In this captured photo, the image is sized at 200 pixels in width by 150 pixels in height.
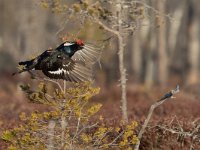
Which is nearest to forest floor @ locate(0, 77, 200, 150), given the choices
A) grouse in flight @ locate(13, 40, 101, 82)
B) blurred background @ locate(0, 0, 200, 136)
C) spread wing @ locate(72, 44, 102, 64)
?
blurred background @ locate(0, 0, 200, 136)

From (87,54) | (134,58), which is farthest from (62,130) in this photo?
(134,58)

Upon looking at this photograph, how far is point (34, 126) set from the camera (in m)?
9.36

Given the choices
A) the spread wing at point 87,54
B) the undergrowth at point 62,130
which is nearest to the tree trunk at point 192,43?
the spread wing at point 87,54

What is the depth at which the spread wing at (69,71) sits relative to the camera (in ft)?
33.3

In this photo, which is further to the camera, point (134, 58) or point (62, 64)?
point (134, 58)

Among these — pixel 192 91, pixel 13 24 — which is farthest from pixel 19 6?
pixel 192 91

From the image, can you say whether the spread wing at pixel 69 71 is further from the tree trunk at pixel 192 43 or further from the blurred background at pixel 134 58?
the tree trunk at pixel 192 43

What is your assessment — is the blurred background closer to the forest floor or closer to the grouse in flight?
the forest floor

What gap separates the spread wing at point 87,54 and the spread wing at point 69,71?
478 millimetres

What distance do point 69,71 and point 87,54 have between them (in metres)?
0.93

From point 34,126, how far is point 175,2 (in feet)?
204

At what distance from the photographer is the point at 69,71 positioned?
1027 cm

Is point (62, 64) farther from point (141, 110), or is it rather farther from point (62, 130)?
point (141, 110)

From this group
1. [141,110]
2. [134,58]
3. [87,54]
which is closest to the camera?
[87,54]
